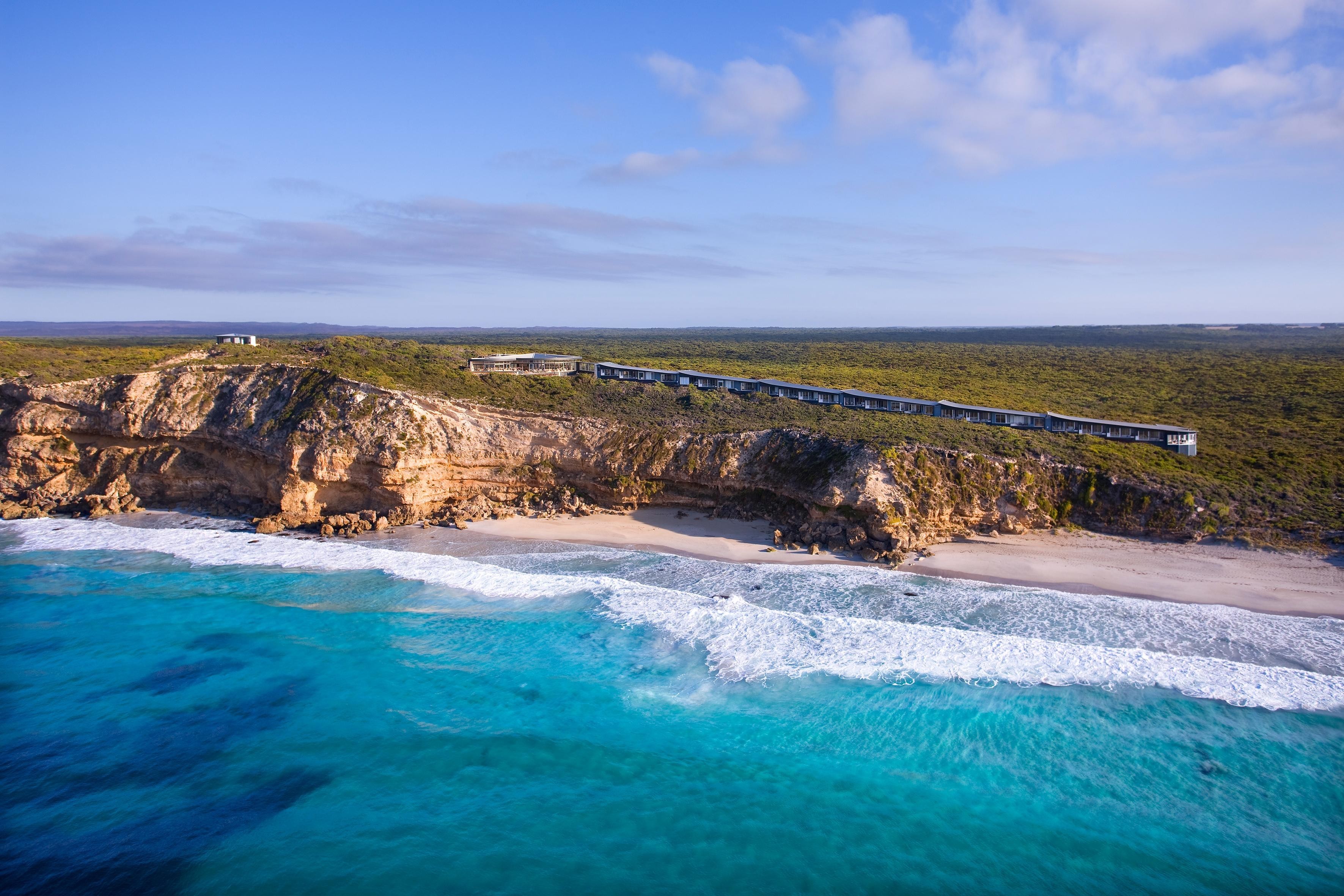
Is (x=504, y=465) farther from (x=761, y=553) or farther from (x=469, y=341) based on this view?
(x=469, y=341)

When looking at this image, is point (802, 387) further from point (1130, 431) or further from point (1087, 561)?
point (1087, 561)

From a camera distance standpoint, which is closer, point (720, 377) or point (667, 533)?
point (667, 533)

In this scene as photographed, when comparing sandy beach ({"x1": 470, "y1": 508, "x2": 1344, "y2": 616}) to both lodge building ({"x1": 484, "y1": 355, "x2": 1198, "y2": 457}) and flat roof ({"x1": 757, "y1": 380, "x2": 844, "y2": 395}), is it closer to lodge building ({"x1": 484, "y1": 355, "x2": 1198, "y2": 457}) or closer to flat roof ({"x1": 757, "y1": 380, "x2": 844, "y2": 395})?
lodge building ({"x1": 484, "y1": 355, "x2": 1198, "y2": 457})

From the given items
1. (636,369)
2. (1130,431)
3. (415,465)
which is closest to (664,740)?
(415,465)

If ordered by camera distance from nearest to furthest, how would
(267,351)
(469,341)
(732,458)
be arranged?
(732,458) < (267,351) < (469,341)

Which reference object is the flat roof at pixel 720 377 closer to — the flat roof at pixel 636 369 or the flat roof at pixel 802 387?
the flat roof at pixel 802 387

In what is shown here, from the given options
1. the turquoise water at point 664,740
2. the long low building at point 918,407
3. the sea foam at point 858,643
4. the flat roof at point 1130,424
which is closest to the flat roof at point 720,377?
the long low building at point 918,407

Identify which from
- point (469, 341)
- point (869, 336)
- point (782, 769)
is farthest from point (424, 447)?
point (869, 336)
